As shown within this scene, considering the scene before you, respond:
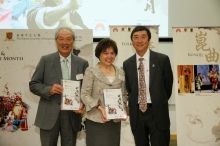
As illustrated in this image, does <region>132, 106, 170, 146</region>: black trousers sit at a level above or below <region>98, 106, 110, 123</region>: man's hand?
below

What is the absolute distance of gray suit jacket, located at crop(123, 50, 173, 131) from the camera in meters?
2.57

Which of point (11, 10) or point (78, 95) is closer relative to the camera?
point (78, 95)

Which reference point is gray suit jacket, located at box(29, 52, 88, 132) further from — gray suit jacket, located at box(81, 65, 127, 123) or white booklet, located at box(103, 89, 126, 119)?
white booklet, located at box(103, 89, 126, 119)

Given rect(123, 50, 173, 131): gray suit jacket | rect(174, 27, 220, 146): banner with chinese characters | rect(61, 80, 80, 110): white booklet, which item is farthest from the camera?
rect(174, 27, 220, 146): banner with chinese characters

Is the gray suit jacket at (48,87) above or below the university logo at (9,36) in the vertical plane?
below

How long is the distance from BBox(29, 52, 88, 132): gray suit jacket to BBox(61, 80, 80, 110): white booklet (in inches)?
4.6

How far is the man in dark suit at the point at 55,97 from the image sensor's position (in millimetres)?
2541

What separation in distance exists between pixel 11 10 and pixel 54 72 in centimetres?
250

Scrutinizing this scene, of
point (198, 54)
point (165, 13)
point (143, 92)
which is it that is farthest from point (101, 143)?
point (165, 13)

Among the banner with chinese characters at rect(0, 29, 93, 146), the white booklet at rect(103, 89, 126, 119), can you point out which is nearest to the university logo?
the banner with chinese characters at rect(0, 29, 93, 146)

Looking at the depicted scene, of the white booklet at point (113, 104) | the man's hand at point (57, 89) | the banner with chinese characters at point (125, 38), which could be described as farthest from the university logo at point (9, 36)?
the white booklet at point (113, 104)

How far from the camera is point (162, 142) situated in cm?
→ 262

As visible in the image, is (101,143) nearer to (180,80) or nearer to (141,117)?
(141,117)

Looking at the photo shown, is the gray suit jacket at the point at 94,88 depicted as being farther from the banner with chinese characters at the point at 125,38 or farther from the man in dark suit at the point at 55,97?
the banner with chinese characters at the point at 125,38
